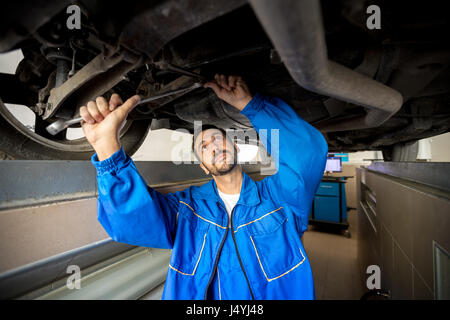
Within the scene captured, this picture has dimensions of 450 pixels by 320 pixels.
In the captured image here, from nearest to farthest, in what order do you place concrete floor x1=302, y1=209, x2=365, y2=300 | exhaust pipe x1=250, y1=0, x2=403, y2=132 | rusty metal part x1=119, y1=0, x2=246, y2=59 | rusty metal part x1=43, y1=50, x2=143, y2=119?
exhaust pipe x1=250, y1=0, x2=403, y2=132 < rusty metal part x1=119, y1=0, x2=246, y2=59 < rusty metal part x1=43, y1=50, x2=143, y2=119 < concrete floor x1=302, y1=209, x2=365, y2=300

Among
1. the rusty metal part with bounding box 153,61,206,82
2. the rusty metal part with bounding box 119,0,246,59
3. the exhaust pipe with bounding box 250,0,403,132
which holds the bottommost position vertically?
the exhaust pipe with bounding box 250,0,403,132

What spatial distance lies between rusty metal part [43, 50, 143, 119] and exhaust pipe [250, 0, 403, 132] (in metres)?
0.36

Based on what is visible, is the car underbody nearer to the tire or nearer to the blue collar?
the tire

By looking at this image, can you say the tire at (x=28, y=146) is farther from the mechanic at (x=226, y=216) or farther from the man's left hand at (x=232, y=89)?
the man's left hand at (x=232, y=89)

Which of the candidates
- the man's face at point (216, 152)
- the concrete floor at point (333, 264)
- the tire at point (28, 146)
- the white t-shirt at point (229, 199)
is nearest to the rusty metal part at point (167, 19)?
the man's face at point (216, 152)

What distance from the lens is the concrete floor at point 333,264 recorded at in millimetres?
1813

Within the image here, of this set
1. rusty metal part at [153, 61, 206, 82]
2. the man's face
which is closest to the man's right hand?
rusty metal part at [153, 61, 206, 82]

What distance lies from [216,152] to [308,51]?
72 cm

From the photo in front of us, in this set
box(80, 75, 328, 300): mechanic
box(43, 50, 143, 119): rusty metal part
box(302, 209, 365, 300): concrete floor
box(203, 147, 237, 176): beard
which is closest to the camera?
box(43, 50, 143, 119): rusty metal part

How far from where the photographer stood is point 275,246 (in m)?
0.74

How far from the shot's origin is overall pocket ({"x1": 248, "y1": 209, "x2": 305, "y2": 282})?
707 millimetres

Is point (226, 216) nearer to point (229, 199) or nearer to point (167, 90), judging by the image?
point (229, 199)

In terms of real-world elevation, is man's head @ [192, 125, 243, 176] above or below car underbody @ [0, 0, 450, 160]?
below

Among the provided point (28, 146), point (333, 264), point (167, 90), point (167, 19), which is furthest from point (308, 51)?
point (333, 264)
